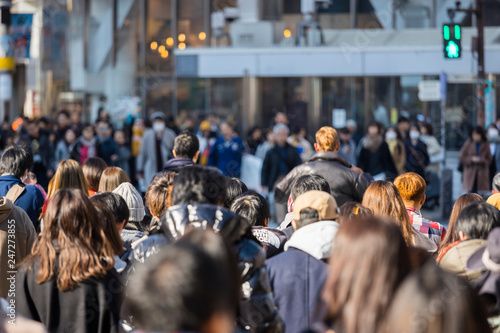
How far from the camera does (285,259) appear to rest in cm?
430

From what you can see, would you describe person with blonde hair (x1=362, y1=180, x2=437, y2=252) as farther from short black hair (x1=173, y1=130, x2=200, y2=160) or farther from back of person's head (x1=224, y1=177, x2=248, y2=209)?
short black hair (x1=173, y1=130, x2=200, y2=160)

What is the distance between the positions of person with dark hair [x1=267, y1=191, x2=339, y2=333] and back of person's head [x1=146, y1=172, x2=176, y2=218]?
162cm

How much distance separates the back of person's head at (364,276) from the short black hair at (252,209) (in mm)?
2670

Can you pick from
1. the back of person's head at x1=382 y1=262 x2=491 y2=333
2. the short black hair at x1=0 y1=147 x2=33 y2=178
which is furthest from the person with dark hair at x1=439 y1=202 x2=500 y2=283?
the short black hair at x1=0 y1=147 x2=33 y2=178

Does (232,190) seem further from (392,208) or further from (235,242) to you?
(235,242)

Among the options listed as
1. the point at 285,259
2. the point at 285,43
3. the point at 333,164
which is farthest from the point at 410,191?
the point at 285,43

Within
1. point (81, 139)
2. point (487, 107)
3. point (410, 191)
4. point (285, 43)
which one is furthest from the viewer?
point (285, 43)

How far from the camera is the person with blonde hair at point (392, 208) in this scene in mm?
5777

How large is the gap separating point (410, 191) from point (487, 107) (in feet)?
46.6

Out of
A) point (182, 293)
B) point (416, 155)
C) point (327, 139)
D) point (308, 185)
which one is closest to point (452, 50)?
point (416, 155)

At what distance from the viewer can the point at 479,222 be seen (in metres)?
4.58

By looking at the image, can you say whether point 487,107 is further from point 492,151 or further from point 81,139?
point 81,139

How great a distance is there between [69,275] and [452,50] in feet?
45.6

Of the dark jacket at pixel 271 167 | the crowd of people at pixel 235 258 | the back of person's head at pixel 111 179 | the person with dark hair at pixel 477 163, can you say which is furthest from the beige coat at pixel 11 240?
the person with dark hair at pixel 477 163
